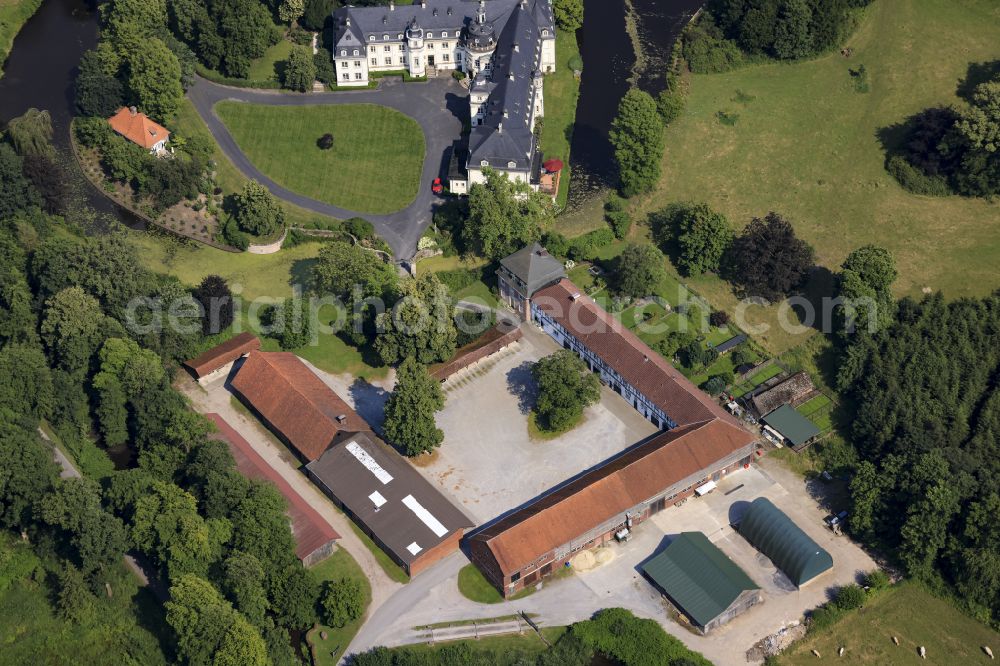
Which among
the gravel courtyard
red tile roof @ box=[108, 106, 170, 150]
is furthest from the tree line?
the gravel courtyard

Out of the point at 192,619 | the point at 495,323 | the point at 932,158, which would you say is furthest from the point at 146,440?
the point at 932,158

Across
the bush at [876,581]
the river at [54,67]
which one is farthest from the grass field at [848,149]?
the river at [54,67]

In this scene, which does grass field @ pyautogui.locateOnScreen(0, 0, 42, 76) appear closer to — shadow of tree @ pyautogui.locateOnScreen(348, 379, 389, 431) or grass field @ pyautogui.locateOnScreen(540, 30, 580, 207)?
grass field @ pyautogui.locateOnScreen(540, 30, 580, 207)

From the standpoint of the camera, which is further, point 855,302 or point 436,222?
point 436,222

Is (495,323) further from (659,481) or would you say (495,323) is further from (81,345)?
(81,345)

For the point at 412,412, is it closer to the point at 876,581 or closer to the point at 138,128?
the point at 876,581

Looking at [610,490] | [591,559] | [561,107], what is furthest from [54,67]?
[591,559]
